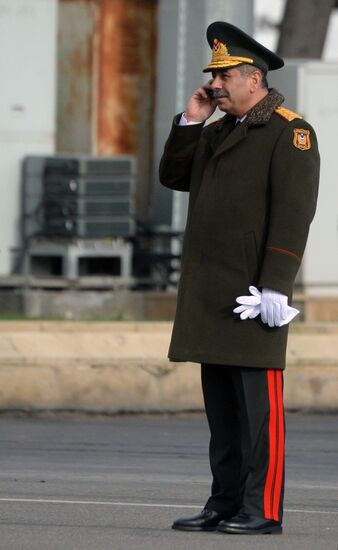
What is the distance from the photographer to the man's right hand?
6.83m

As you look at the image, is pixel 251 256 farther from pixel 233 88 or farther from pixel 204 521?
pixel 204 521

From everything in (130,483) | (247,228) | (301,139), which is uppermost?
(301,139)

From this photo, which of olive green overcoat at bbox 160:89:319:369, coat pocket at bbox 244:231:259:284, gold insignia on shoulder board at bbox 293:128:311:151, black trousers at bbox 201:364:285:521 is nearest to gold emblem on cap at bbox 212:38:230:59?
olive green overcoat at bbox 160:89:319:369

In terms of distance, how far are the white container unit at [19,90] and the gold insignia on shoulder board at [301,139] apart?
42.2 feet

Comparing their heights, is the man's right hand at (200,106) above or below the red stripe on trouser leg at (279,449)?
above

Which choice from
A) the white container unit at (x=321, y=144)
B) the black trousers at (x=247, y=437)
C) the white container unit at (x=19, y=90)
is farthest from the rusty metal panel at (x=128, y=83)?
the black trousers at (x=247, y=437)

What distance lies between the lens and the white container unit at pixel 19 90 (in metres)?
19.3

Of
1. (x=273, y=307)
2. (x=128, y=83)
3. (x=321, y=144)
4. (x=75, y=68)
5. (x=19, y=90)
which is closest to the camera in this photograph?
(x=273, y=307)

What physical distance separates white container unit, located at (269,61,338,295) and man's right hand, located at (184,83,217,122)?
12.3 metres

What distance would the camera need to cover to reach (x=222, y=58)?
6.74 metres

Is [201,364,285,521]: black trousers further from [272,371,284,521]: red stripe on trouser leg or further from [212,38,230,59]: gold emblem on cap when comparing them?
[212,38,230,59]: gold emblem on cap

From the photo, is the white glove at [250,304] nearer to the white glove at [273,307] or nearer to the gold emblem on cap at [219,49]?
the white glove at [273,307]

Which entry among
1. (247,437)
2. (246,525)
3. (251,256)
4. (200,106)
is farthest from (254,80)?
(246,525)

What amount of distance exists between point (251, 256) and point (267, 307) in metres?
0.22
